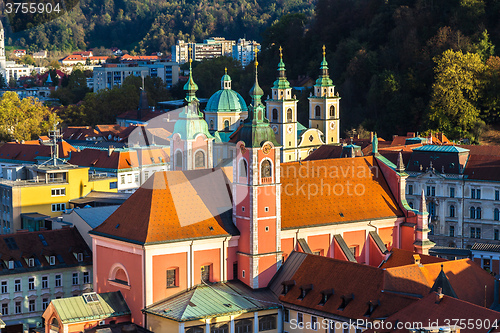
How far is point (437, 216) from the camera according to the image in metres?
79.1

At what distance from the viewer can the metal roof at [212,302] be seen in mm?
49531

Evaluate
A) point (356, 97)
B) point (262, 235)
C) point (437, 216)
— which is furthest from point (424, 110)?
point (262, 235)

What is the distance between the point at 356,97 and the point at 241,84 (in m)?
35.2

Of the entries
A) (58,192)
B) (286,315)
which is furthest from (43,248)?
(58,192)

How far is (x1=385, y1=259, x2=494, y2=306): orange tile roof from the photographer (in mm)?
47853

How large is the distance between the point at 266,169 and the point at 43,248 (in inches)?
595

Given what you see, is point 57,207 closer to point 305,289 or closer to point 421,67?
point 305,289

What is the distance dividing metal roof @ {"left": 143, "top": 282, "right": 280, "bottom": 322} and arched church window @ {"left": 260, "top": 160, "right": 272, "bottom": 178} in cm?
600

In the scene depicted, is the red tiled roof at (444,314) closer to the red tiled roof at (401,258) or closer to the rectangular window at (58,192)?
the red tiled roof at (401,258)

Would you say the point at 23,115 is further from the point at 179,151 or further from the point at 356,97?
the point at 179,151

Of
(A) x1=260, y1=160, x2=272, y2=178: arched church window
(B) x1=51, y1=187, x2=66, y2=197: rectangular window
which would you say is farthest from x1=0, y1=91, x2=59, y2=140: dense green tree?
(A) x1=260, y1=160, x2=272, y2=178: arched church window

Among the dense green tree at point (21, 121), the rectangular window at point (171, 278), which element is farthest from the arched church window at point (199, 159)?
the dense green tree at point (21, 121)

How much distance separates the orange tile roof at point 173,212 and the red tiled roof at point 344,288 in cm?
457

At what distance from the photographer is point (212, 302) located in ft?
166
